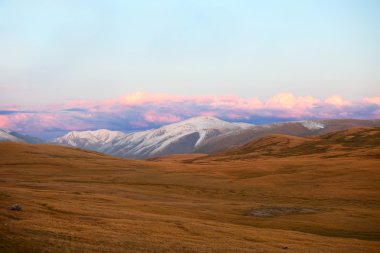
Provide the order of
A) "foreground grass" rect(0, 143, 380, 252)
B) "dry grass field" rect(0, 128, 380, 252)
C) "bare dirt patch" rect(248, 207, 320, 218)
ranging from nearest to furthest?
"foreground grass" rect(0, 143, 380, 252) < "dry grass field" rect(0, 128, 380, 252) < "bare dirt patch" rect(248, 207, 320, 218)

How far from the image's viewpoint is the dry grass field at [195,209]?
3456 cm

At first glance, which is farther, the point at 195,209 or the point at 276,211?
the point at 276,211

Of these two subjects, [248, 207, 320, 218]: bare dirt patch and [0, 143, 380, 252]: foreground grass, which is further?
[248, 207, 320, 218]: bare dirt patch

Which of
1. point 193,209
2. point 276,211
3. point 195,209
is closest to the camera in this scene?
point 193,209

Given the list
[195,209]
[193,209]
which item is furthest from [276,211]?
[193,209]

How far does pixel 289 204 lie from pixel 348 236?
2844cm

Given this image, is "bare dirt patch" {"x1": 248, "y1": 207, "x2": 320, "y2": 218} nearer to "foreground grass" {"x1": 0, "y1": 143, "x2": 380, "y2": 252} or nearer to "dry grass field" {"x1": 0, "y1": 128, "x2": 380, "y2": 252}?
"dry grass field" {"x1": 0, "y1": 128, "x2": 380, "y2": 252}

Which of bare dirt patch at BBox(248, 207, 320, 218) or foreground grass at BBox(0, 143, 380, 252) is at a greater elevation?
foreground grass at BBox(0, 143, 380, 252)

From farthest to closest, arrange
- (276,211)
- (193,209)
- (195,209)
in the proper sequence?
(276,211)
(195,209)
(193,209)

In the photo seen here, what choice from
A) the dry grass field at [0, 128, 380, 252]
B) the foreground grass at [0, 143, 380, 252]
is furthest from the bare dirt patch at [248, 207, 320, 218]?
the foreground grass at [0, 143, 380, 252]

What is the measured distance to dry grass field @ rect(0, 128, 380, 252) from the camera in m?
34.6

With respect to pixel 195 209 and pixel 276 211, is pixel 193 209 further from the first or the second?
pixel 276 211

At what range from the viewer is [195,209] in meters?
68.7

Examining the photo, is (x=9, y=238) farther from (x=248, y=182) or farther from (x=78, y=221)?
(x=248, y=182)
